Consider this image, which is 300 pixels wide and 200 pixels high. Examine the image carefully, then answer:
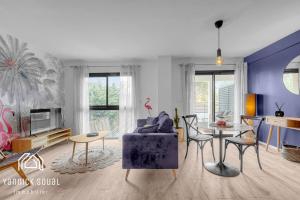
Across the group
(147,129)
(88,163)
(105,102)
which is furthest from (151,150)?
(105,102)

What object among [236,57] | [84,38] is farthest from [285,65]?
[84,38]

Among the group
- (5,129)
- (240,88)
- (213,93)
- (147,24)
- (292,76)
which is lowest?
(5,129)

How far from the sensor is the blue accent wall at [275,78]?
119 inches

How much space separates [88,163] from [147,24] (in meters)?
2.74

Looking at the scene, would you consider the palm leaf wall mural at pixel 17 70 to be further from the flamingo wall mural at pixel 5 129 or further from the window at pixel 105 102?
the window at pixel 105 102

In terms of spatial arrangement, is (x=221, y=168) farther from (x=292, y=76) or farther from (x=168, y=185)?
(x=292, y=76)

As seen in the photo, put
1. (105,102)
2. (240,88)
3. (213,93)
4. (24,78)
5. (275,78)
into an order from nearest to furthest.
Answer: (24,78)
(275,78)
(240,88)
(213,93)
(105,102)

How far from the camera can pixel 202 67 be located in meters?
4.66

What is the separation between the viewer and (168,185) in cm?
206

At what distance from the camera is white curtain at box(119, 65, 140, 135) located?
4.65m

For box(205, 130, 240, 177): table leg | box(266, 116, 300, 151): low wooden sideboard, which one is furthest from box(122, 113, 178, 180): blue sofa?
box(266, 116, 300, 151): low wooden sideboard

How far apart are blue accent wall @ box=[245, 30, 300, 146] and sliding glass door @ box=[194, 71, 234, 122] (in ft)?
1.97

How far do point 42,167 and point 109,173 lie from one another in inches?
48.9

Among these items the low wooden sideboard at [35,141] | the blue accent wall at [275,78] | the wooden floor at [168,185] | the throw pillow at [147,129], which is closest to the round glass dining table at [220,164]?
the wooden floor at [168,185]
